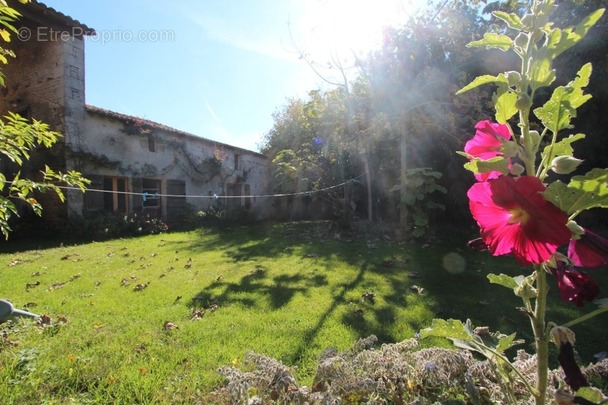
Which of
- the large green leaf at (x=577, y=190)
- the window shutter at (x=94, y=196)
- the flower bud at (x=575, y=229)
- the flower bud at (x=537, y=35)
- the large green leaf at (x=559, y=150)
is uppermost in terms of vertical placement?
the window shutter at (x=94, y=196)

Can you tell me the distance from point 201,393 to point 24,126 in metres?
2.00

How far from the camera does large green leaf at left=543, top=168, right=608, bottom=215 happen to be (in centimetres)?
62

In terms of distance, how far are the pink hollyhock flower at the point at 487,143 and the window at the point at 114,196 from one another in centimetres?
1094

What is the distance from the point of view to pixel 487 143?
85 centimetres

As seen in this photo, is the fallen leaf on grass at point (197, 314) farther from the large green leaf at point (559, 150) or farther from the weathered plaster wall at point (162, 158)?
the weathered plaster wall at point (162, 158)

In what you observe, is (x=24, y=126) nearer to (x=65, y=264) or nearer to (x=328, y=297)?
(x=328, y=297)

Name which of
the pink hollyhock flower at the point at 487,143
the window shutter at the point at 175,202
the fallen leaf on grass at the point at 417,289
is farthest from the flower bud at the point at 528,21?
the window shutter at the point at 175,202

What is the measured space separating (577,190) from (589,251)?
0.15 metres

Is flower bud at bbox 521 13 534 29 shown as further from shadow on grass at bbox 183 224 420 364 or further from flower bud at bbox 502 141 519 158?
shadow on grass at bbox 183 224 420 364

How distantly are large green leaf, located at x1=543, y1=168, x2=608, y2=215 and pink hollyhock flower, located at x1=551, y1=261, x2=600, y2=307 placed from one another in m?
0.14

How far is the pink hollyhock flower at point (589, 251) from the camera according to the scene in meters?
0.67

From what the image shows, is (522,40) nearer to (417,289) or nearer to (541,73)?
(541,73)

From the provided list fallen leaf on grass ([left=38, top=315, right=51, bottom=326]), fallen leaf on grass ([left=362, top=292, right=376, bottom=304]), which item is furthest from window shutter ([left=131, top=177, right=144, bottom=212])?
fallen leaf on grass ([left=362, top=292, right=376, bottom=304])

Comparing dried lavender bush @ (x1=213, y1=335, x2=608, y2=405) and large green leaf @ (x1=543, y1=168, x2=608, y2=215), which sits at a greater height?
large green leaf @ (x1=543, y1=168, x2=608, y2=215)
